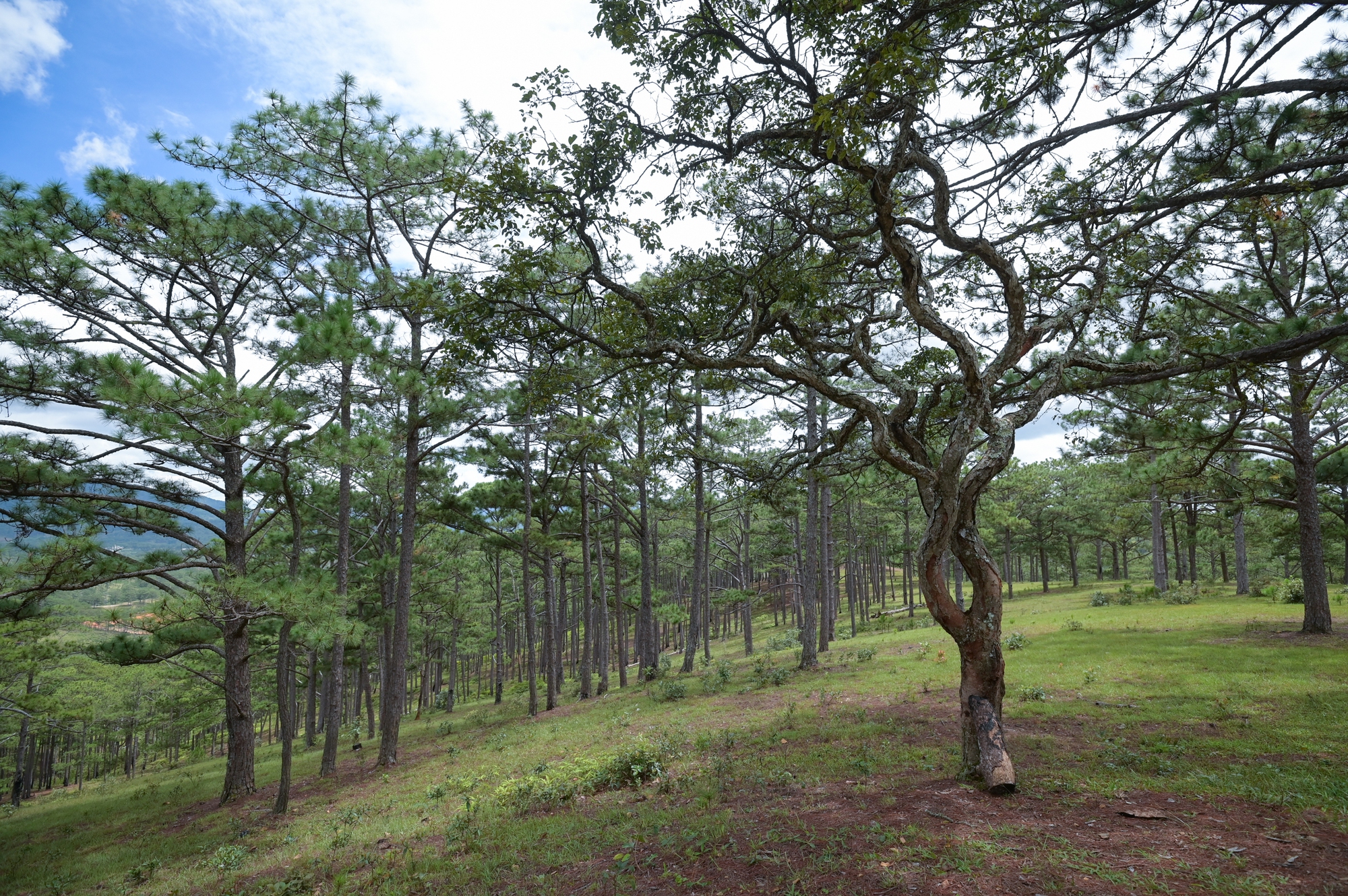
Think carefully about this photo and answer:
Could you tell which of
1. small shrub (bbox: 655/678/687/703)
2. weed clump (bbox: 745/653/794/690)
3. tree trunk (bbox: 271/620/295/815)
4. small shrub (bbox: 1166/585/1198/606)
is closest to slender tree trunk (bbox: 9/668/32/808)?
tree trunk (bbox: 271/620/295/815)

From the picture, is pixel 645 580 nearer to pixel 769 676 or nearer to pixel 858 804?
pixel 769 676

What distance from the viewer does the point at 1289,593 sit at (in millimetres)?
19016

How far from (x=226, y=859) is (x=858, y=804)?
9216 millimetres

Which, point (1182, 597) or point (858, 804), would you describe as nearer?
point (858, 804)

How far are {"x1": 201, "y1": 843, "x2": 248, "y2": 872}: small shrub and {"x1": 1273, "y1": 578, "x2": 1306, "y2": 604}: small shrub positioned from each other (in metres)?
27.4

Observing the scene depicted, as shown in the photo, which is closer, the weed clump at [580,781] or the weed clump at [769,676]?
the weed clump at [580,781]

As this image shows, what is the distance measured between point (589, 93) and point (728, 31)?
1531 millimetres

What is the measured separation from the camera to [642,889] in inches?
178

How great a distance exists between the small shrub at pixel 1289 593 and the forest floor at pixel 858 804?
3.22 metres

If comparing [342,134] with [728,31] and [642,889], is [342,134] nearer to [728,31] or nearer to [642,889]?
[728,31]

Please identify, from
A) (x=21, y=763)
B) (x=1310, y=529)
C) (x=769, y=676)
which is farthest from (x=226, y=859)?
(x=21, y=763)

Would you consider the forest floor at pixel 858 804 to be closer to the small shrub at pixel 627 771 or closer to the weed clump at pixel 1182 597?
the small shrub at pixel 627 771

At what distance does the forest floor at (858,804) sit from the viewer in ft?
13.8

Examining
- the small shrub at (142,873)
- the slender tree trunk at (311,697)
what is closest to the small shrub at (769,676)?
the small shrub at (142,873)
